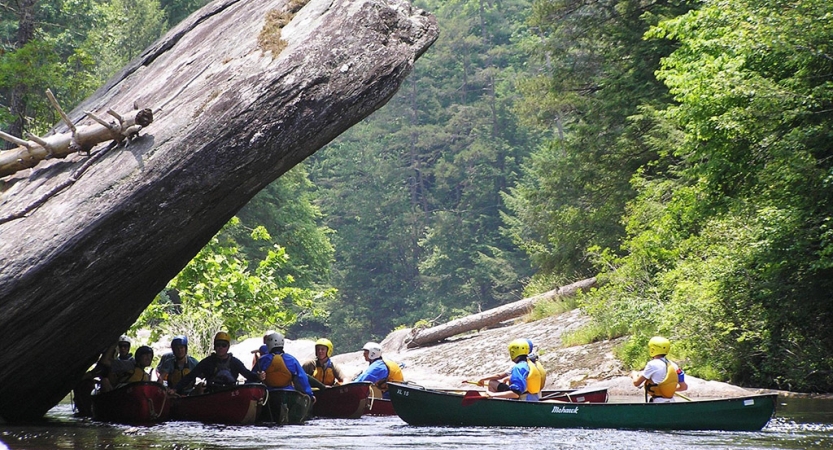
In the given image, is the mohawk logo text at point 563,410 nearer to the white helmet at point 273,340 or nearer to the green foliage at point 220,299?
the white helmet at point 273,340

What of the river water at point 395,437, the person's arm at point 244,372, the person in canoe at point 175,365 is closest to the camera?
the river water at point 395,437

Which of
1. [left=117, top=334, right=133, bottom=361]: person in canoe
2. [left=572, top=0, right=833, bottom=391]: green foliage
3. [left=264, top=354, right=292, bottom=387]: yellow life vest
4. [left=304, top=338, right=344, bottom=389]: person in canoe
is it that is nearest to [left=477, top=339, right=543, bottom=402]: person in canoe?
[left=264, top=354, right=292, bottom=387]: yellow life vest

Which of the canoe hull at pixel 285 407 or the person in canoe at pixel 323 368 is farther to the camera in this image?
the person in canoe at pixel 323 368

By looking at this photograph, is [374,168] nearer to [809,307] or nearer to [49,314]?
[809,307]

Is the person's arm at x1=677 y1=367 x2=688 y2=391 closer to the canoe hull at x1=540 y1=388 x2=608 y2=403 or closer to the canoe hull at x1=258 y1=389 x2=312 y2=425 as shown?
the canoe hull at x1=540 y1=388 x2=608 y2=403

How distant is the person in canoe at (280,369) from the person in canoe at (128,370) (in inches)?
75.0

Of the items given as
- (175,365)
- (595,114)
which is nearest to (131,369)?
(175,365)

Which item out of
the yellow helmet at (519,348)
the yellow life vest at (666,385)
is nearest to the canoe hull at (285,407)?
the yellow helmet at (519,348)

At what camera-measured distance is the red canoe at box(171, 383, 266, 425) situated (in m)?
15.1

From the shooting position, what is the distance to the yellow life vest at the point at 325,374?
18547 mm

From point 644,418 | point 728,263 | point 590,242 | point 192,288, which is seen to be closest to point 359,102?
point 644,418

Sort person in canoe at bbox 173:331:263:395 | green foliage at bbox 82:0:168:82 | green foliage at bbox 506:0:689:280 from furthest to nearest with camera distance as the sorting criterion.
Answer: green foliage at bbox 82:0:168:82 → green foliage at bbox 506:0:689:280 → person in canoe at bbox 173:331:263:395

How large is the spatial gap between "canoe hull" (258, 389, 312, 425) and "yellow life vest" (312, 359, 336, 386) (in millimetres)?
2454

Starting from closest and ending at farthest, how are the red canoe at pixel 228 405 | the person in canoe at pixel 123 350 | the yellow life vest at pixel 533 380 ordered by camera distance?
the yellow life vest at pixel 533 380
the red canoe at pixel 228 405
the person in canoe at pixel 123 350
